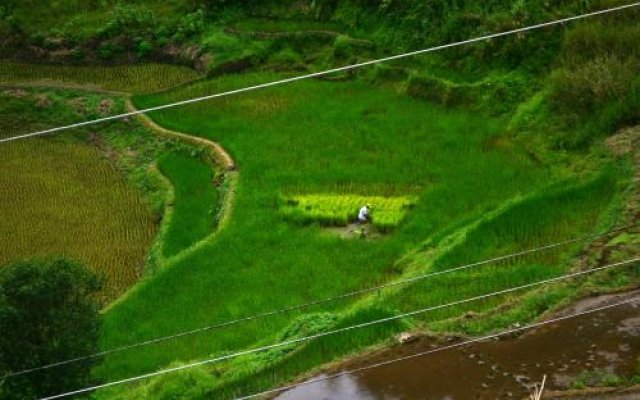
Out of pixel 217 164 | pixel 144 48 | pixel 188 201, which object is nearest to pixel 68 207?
pixel 188 201

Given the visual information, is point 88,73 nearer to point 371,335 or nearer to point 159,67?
point 159,67

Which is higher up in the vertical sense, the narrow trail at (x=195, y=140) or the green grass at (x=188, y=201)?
the narrow trail at (x=195, y=140)

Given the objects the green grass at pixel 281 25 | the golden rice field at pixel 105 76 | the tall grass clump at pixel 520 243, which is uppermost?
the green grass at pixel 281 25

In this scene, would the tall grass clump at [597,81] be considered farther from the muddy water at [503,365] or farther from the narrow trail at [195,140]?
the narrow trail at [195,140]

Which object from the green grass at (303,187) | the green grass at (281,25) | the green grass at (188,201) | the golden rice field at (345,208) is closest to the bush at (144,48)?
the green grass at (281,25)

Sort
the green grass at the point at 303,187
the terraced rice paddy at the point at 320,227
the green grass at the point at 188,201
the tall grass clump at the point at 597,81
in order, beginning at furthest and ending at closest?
the green grass at the point at 188,201 → the tall grass clump at the point at 597,81 → the green grass at the point at 303,187 → the terraced rice paddy at the point at 320,227

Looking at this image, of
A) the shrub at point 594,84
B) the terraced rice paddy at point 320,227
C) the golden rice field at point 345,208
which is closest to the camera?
the terraced rice paddy at point 320,227

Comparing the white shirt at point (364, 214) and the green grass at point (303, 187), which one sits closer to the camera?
the green grass at point (303, 187)
